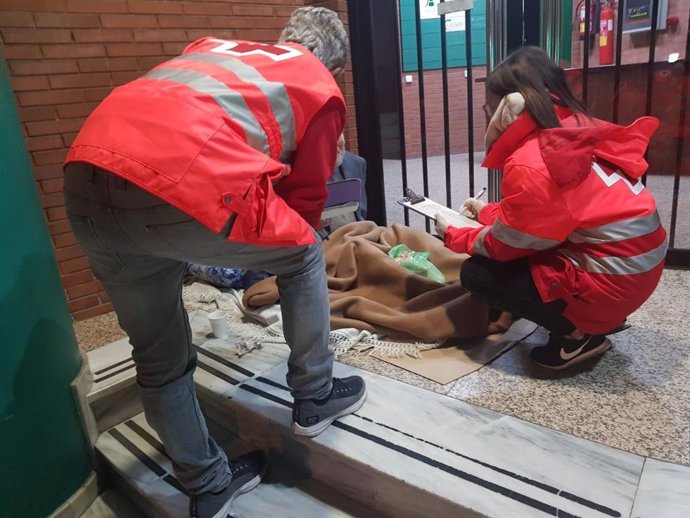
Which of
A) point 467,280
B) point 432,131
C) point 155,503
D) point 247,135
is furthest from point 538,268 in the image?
point 432,131

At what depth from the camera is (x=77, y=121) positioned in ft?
7.25

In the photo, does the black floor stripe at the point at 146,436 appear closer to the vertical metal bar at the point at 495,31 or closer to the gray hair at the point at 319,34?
the gray hair at the point at 319,34

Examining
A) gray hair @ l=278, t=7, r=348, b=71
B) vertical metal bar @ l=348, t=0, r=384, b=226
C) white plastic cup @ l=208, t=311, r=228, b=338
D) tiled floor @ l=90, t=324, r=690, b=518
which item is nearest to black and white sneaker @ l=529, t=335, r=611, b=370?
tiled floor @ l=90, t=324, r=690, b=518

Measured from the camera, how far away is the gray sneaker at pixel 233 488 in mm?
1233

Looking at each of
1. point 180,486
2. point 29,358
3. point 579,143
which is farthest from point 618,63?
point 29,358

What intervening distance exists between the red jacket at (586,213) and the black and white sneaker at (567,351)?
62mm

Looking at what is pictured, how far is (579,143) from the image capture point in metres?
1.29

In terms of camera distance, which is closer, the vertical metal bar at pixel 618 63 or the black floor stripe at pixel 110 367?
the black floor stripe at pixel 110 367

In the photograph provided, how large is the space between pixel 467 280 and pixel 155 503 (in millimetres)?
1067

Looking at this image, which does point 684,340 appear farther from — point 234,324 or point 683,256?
point 234,324

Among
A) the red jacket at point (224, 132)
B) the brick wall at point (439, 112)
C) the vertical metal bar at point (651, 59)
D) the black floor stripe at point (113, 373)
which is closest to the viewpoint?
the red jacket at point (224, 132)

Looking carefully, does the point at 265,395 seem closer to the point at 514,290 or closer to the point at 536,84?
the point at 514,290

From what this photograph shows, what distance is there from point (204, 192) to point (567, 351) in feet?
3.55

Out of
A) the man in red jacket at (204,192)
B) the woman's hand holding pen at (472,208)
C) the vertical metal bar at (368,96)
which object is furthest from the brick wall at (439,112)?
the man in red jacket at (204,192)
